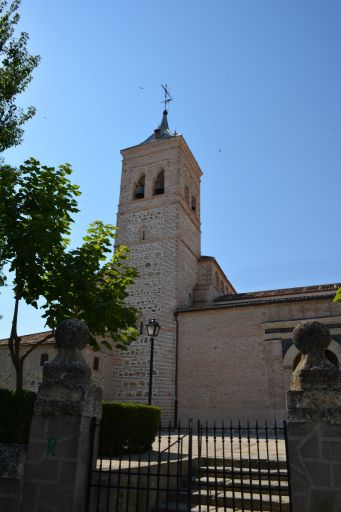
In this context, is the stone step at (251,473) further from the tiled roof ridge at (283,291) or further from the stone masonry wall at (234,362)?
the tiled roof ridge at (283,291)

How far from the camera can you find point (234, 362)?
18.7 meters

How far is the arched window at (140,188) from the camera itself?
25000mm

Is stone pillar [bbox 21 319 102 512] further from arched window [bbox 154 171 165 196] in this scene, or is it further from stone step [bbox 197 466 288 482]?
arched window [bbox 154 171 165 196]

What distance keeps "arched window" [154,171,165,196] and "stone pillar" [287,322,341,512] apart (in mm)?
20728

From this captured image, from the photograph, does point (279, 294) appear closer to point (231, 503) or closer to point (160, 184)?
point (160, 184)

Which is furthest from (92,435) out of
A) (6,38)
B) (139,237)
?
(139,237)

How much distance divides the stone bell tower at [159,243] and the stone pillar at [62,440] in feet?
49.2

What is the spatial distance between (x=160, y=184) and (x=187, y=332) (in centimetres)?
965

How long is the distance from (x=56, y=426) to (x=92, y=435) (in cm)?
41

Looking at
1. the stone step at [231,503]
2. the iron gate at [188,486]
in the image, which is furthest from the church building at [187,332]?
the stone step at [231,503]

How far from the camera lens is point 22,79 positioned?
8.93 metres

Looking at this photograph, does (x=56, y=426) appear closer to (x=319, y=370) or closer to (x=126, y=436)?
(x=319, y=370)

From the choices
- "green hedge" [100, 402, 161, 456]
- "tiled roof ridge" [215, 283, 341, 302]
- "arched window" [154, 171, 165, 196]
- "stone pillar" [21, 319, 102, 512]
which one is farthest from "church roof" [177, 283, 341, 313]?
"stone pillar" [21, 319, 102, 512]

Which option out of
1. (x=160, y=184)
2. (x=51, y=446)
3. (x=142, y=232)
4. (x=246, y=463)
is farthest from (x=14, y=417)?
(x=160, y=184)
